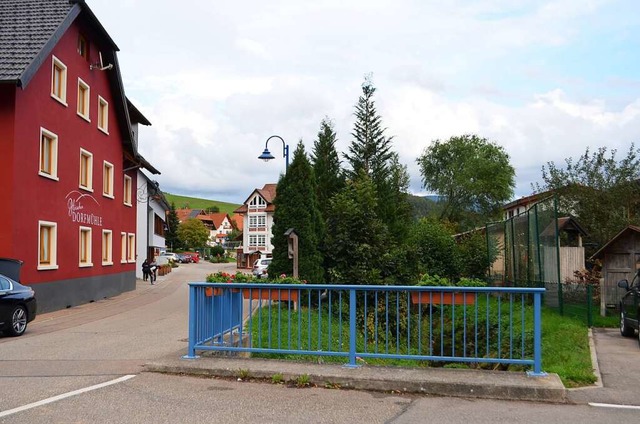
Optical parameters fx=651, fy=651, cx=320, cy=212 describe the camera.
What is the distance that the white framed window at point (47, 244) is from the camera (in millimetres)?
A: 20922

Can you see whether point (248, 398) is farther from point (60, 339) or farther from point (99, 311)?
point (99, 311)

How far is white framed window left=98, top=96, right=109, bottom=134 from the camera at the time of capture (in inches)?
1079

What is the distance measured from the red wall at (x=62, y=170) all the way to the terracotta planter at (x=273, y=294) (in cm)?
1255

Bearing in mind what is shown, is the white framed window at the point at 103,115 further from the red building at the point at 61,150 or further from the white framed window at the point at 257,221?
the white framed window at the point at 257,221

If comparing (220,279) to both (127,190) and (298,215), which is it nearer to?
(298,215)

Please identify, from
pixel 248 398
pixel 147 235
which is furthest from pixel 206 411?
pixel 147 235

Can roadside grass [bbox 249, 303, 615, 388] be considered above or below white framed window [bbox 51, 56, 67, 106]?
below

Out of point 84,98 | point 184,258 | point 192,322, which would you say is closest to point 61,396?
point 192,322

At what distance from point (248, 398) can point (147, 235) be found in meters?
42.9

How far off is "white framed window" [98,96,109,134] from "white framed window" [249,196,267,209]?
65264mm

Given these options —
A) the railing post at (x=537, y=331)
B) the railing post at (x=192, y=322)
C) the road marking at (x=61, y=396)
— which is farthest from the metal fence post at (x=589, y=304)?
the road marking at (x=61, y=396)

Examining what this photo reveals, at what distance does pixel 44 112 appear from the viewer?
21.0 m

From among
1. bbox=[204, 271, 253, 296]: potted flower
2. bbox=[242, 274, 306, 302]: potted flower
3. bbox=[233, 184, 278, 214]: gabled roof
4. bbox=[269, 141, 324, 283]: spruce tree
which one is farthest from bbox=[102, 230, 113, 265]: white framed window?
bbox=[233, 184, 278, 214]: gabled roof

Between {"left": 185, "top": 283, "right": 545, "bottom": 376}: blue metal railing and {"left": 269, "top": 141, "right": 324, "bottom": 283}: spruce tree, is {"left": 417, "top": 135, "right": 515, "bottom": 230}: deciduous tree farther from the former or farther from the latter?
{"left": 185, "top": 283, "right": 545, "bottom": 376}: blue metal railing
